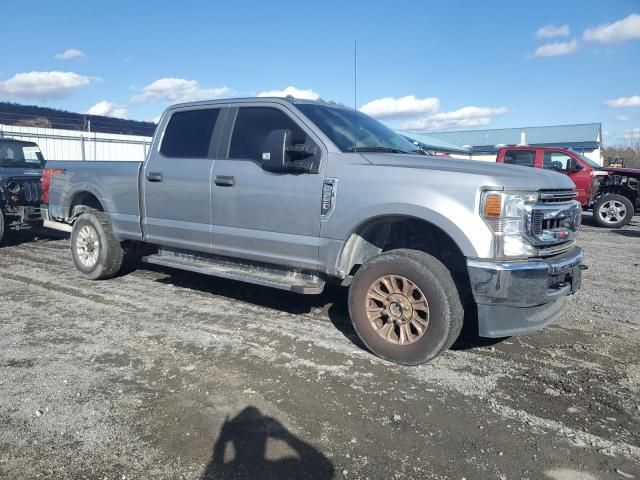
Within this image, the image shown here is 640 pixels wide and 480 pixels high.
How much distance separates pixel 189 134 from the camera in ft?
18.4

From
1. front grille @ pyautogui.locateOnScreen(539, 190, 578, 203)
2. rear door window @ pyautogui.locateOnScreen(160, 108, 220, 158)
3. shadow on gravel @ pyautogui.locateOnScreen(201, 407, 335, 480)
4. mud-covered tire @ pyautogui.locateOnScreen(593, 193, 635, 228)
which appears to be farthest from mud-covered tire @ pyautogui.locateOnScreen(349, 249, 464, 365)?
mud-covered tire @ pyautogui.locateOnScreen(593, 193, 635, 228)

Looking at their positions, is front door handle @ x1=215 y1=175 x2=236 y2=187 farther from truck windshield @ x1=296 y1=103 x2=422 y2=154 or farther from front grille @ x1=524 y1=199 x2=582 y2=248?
front grille @ x1=524 y1=199 x2=582 y2=248

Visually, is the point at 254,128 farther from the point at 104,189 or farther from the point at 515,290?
the point at 515,290

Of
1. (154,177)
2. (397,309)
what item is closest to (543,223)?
(397,309)

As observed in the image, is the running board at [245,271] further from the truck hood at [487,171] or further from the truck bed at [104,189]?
the truck hood at [487,171]

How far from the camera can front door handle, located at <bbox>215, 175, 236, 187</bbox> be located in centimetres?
499

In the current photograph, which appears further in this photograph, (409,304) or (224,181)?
(224,181)

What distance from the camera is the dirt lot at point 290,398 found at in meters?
2.76

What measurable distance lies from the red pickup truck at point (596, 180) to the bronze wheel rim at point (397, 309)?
32.9 ft

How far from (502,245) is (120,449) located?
276cm

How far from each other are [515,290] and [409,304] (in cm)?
79

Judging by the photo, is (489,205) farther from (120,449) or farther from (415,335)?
(120,449)

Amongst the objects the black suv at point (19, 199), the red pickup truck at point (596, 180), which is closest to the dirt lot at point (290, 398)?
the black suv at point (19, 199)

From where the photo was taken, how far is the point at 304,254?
180 inches
